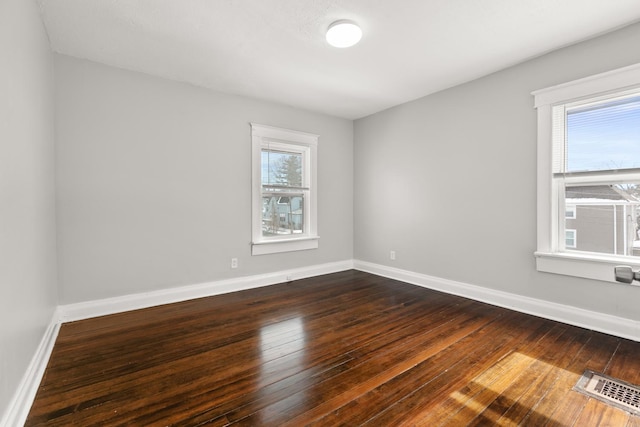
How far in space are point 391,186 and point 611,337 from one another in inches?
110

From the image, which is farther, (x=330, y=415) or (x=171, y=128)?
(x=171, y=128)

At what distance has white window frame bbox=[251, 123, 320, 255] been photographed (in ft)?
13.1

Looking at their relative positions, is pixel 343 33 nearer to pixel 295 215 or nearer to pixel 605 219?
pixel 295 215

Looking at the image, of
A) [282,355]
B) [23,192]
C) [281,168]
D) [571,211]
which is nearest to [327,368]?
[282,355]

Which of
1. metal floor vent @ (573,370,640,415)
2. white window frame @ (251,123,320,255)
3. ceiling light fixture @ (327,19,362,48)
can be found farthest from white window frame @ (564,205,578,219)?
white window frame @ (251,123,320,255)

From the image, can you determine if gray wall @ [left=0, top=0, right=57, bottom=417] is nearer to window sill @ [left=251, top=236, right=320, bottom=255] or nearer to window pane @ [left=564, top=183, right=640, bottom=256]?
window sill @ [left=251, top=236, right=320, bottom=255]

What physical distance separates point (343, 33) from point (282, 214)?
2.56 meters

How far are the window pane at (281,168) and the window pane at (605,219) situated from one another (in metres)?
3.22

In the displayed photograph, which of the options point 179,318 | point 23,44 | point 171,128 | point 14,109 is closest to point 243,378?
point 179,318

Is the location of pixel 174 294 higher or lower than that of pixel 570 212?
lower

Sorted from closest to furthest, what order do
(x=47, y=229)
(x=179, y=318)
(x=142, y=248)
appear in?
(x=47, y=229) < (x=179, y=318) < (x=142, y=248)

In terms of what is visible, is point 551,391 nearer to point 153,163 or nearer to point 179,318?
point 179,318

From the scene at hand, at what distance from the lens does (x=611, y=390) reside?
69.4 inches

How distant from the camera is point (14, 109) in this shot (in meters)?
1.60
